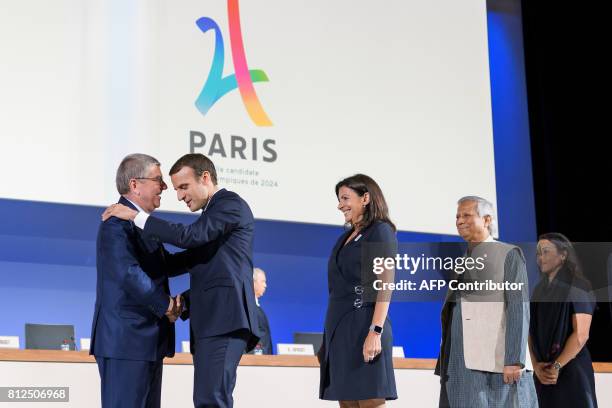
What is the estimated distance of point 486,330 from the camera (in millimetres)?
3197

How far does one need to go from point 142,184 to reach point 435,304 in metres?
4.60

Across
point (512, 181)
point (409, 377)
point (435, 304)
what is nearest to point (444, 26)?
point (512, 181)

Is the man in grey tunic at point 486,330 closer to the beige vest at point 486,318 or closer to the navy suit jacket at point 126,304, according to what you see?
the beige vest at point 486,318

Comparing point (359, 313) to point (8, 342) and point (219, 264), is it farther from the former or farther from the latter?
point (8, 342)

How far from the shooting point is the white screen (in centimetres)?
507

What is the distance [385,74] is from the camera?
20.0ft

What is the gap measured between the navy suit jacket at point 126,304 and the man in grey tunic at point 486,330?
43.3 inches

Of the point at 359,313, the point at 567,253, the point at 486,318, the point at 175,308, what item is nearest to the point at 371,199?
the point at 359,313

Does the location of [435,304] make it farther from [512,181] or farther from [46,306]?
[46,306]

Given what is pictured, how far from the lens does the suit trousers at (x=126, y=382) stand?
296 centimetres

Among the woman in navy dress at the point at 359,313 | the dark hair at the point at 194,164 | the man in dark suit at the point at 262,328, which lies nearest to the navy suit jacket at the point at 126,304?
the dark hair at the point at 194,164

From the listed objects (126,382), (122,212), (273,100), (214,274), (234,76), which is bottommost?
(126,382)

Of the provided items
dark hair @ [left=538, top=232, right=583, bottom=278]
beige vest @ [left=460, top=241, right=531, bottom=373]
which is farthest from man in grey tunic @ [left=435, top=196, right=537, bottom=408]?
dark hair @ [left=538, top=232, right=583, bottom=278]

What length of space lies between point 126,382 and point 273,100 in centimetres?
308
